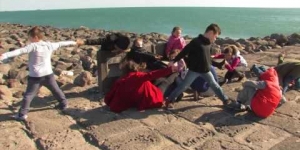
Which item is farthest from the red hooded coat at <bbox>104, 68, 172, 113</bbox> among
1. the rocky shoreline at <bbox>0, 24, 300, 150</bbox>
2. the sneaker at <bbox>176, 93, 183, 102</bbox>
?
the sneaker at <bbox>176, 93, 183, 102</bbox>

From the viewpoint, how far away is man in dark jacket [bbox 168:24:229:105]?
5.71 m

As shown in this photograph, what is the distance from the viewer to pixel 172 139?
4.83m

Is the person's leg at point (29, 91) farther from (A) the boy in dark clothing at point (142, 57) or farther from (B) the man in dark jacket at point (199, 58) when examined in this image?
(B) the man in dark jacket at point (199, 58)

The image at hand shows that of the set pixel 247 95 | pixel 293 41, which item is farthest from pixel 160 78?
pixel 293 41

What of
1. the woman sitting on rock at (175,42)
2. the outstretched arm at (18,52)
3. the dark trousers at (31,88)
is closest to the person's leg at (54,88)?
the dark trousers at (31,88)

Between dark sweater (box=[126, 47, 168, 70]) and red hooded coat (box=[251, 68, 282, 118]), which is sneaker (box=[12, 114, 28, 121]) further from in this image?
red hooded coat (box=[251, 68, 282, 118])

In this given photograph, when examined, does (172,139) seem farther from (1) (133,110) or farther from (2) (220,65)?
(2) (220,65)

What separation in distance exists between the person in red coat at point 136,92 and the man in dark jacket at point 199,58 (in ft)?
0.80

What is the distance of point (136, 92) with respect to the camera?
5.88m

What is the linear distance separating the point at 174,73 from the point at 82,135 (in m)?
2.06

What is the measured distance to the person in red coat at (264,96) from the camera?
5.47 meters

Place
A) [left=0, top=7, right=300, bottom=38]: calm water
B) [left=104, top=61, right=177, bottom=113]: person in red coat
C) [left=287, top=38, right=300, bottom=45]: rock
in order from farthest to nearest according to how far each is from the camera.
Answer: [left=0, top=7, right=300, bottom=38]: calm water → [left=287, top=38, right=300, bottom=45]: rock → [left=104, top=61, right=177, bottom=113]: person in red coat

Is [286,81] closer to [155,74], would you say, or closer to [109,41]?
[155,74]

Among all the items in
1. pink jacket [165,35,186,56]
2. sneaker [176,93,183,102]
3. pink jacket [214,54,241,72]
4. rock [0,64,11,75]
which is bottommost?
rock [0,64,11,75]
